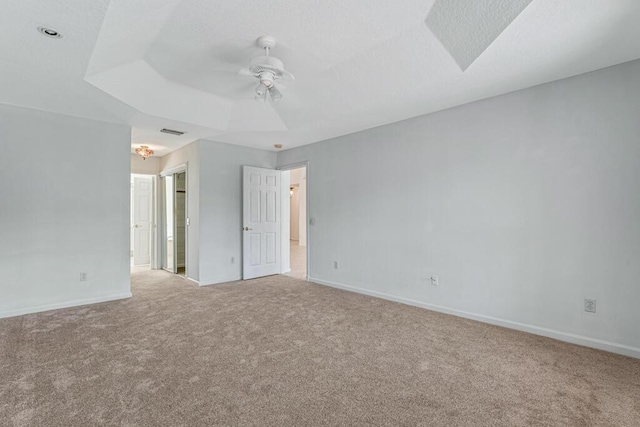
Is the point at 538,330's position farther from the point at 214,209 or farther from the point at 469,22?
the point at 214,209

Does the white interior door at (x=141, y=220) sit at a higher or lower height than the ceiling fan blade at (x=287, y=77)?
lower

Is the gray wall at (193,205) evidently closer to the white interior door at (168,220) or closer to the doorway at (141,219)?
the white interior door at (168,220)

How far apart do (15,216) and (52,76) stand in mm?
1914

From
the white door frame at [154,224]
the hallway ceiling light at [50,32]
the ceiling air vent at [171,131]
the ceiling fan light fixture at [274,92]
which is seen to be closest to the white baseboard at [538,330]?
the ceiling fan light fixture at [274,92]

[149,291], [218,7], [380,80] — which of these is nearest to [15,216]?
[149,291]

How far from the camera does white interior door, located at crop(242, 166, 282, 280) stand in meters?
5.56

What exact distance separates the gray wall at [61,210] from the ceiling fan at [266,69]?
8.97 ft

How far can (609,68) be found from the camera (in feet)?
8.82

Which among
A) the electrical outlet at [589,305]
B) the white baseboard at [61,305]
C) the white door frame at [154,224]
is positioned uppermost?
the white door frame at [154,224]

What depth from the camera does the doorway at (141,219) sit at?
6.88m

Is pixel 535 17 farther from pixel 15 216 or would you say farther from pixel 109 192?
pixel 15 216

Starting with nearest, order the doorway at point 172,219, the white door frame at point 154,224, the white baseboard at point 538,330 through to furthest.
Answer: the white baseboard at point 538,330 → the doorway at point 172,219 → the white door frame at point 154,224

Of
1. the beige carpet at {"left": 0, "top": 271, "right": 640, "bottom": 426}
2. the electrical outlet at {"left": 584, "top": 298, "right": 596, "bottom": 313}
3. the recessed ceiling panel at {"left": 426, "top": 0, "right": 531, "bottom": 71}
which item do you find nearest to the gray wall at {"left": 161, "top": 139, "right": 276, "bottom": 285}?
the beige carpet at {"left": 0, "top": 271, "right": 640, "bottom": 426}

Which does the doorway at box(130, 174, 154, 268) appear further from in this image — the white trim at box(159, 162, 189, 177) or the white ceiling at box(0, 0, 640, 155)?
the white ceiling at box(0, 0, 640, 155)
